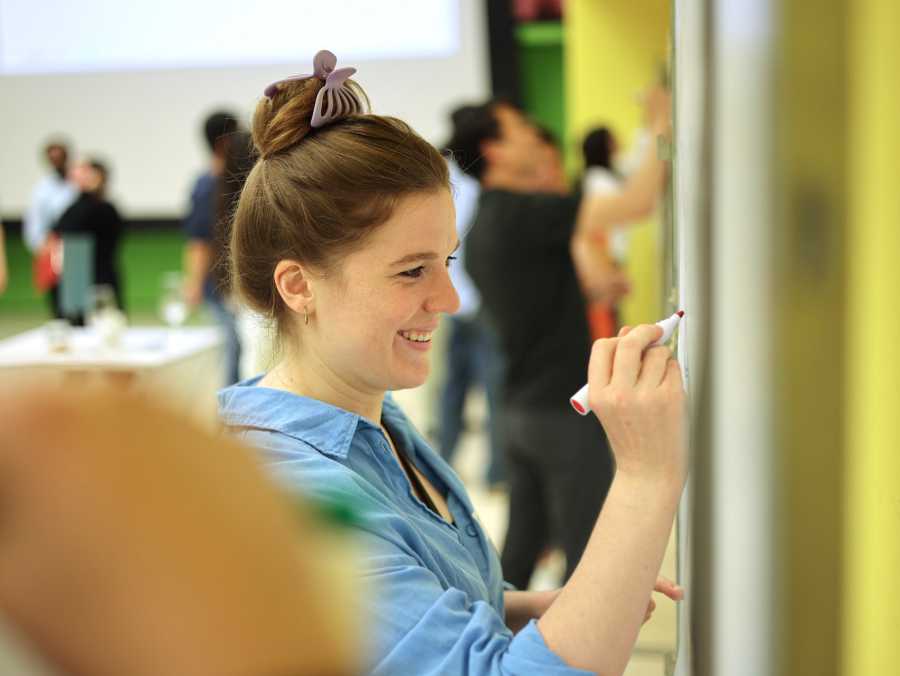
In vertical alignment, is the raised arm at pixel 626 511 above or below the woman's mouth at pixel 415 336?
below

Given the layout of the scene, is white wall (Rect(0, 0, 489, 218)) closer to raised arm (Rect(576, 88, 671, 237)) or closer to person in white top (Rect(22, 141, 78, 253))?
person in white top (Rect(22, 141, 78, 253))

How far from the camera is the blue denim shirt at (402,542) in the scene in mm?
841

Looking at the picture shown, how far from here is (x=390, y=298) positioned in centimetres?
106

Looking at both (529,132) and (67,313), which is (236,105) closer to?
(67,313)

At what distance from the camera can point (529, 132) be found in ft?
9.13

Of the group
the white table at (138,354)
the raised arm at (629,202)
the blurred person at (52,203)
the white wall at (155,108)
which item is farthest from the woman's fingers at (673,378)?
the white wall at (155,108)

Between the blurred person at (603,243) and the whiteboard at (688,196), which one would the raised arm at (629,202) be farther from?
the whiteboard at (688,196)

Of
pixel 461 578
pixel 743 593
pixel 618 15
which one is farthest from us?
pixel 618 15

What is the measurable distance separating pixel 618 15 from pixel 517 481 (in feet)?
6.81

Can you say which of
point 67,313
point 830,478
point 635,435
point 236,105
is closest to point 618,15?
point 67,313

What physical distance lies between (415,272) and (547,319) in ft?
4.89

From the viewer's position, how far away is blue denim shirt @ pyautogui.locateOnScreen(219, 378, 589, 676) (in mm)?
841

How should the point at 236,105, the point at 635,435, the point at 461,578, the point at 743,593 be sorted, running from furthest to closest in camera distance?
the point at 236,105, the point at 461,578, the point at 635,435, the point at 743,593

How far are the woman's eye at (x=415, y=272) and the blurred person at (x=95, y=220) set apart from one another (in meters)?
4.78
